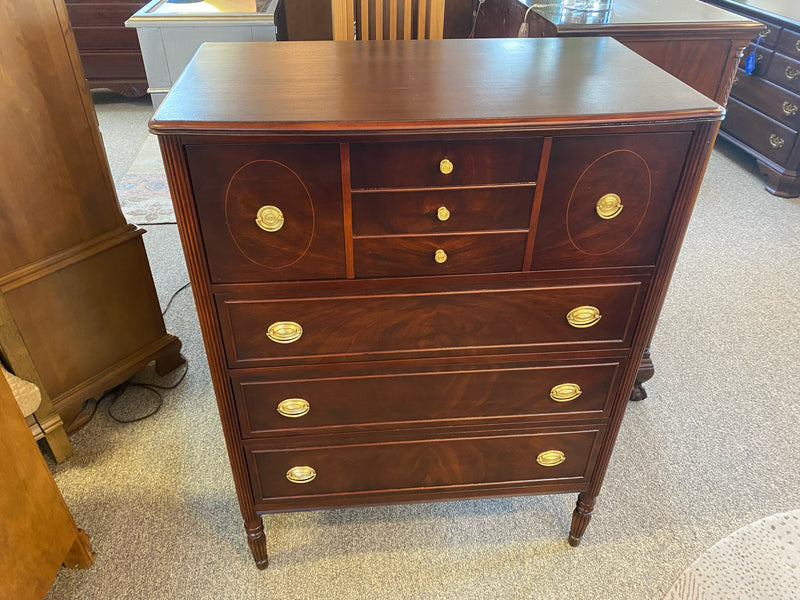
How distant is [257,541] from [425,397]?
56 cm

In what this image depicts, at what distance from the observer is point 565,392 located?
4.01 feet

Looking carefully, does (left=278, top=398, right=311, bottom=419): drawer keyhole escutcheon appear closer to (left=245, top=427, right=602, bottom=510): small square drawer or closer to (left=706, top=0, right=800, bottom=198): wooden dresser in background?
(left=245, top=427, right=602, bottom=510): small square drawer

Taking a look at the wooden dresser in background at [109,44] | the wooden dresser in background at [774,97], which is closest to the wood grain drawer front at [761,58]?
the wooden dresser in background at [774,97]

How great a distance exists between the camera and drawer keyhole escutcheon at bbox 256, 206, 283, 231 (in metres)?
0.95

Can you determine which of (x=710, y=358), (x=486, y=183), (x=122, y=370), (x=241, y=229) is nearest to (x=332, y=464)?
(x=241, y=229)

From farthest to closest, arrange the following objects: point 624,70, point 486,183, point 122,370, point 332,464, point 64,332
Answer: point 122,370
point 64,332
point 332,464
point 624,70
point 486,183

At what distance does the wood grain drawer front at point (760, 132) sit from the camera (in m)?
2.97

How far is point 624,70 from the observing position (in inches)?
43.8

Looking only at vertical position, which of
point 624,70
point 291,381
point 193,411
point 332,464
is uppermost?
point 624,70

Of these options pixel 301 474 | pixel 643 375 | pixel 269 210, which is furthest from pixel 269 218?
pixel 643 375

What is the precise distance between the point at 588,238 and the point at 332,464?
0.71 m

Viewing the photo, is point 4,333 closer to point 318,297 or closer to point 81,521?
point 81,521

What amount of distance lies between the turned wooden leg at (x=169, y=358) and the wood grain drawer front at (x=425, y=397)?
86cm

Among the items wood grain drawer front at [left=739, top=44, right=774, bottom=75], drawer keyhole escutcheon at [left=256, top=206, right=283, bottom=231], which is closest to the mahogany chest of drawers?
drawer keyhole escutcheon at [left=256, top=206, right=283, bottom=231]
